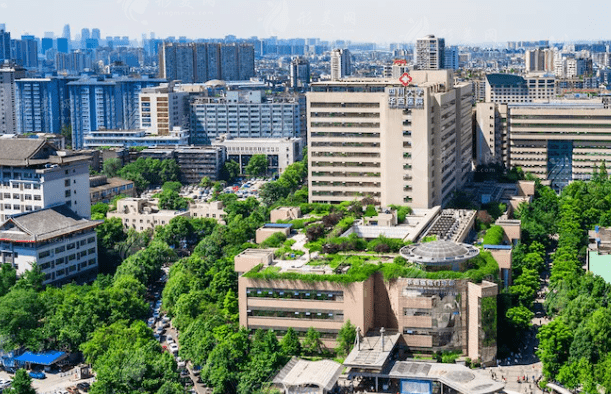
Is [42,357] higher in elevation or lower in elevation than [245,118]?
lower

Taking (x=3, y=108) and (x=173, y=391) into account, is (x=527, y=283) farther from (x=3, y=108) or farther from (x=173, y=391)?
(x=3, y=108)

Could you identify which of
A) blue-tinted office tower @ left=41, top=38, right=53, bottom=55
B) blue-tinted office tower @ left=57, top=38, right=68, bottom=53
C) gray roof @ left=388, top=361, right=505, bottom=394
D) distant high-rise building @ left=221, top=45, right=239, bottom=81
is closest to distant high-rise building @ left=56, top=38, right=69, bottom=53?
blue-tinted office tower @ left=57, top=38, right=68, bottom=53

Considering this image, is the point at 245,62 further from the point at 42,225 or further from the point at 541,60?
the point at 42,225

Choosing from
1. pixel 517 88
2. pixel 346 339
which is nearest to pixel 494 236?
pixel 346 339

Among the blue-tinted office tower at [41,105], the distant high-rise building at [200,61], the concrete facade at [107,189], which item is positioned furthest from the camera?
the distant high-rise building at [200,61]

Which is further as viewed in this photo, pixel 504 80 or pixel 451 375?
pixel 504 80

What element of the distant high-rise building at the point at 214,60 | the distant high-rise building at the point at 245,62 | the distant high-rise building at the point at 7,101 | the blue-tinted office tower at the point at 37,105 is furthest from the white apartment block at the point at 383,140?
the distant high-rise building at the point at 245,62

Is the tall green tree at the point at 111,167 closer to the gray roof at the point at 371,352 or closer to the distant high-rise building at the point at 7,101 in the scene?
the distant high-rise building at the point at 7,101
